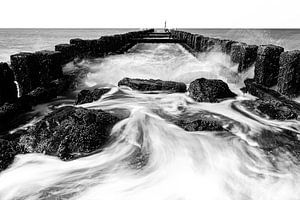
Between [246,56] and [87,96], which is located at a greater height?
[246,56]

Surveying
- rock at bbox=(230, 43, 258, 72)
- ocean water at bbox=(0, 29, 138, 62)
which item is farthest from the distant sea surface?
rock at bbox=(230, 43, 258, 72)

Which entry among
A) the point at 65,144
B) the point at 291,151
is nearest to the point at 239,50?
the point at 291,151

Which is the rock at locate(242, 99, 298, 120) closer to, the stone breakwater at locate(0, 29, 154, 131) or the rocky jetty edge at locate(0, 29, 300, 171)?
the rocky jetty edge at locate(0, 29, 300, 171)

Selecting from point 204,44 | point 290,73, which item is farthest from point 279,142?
point 204,44

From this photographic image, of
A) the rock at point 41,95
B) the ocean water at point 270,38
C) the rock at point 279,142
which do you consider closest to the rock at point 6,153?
the rock at point 41,95

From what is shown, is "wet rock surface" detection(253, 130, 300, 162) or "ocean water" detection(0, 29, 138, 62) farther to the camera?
"ocean water" detection(0, 29, 138, 62)

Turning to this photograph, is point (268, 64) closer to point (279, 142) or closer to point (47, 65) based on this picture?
point (279, 142)
